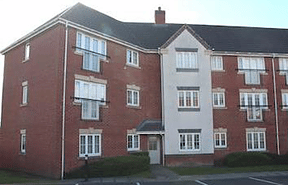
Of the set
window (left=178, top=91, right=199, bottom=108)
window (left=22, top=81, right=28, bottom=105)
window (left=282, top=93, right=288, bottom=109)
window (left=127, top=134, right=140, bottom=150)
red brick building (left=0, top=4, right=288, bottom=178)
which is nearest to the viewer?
red brick building (left=0, top=4, right=288, bottom=178)

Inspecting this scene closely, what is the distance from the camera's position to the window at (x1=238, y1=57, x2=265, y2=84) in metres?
24.6

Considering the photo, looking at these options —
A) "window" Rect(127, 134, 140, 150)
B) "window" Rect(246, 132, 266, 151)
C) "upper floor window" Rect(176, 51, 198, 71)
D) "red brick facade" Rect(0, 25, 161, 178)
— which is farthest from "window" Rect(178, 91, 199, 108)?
"window" Rect(246, 132, 266, 151)

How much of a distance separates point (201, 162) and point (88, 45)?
11.8 metres

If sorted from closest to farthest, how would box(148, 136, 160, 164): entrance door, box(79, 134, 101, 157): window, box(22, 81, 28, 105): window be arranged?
1. box(79, 134, 101, 157): window
2. box(22, 81, 28, 105): window
3. box(148, 136, 160, 164): entrance door

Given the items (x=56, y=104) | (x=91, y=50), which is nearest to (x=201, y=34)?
(x=91, y=50)

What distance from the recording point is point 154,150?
2266 cm

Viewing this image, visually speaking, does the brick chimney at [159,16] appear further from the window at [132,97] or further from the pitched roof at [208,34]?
the window at [132,97]

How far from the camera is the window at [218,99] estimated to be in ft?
78.0

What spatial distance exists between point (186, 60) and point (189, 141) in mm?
6293

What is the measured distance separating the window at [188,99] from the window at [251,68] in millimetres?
4932

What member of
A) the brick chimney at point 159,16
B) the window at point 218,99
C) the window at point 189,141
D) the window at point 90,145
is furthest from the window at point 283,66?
the window at point 90,145

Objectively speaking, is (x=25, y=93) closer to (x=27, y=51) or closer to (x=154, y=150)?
(x=27, y=51)

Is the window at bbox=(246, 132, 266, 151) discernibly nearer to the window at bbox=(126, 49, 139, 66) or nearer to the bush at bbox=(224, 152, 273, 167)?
the bush at bbox=(224, 152, 273, 167)

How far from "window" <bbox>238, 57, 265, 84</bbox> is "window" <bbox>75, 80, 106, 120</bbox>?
1227 cm
